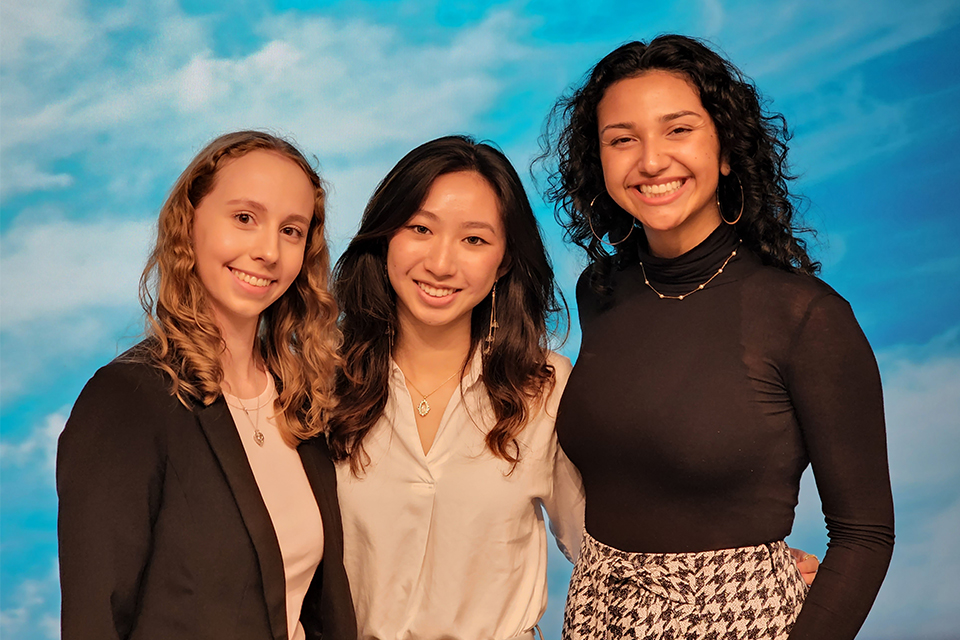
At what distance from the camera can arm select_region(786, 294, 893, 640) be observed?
1.75 meters

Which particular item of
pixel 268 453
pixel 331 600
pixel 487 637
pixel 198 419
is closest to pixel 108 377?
pixel 198 419

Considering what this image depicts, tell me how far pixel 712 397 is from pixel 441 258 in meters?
0.70

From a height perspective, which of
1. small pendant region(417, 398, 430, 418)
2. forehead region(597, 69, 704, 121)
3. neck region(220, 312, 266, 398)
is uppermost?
forehead region(597, 69, 704, 121)

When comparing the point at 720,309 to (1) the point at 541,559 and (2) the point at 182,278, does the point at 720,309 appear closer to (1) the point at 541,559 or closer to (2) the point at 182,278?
(1) the point at 541,559

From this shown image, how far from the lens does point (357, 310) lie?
232 centimetres

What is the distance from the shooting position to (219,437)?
5.73 feet

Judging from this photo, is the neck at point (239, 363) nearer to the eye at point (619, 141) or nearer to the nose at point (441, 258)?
the nose at point (441, 258)

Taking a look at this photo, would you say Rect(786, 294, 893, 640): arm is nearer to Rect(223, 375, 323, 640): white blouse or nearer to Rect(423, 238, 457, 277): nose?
Rect(423, 238, 457, 277): nose

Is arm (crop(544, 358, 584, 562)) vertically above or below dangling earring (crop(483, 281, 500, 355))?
below

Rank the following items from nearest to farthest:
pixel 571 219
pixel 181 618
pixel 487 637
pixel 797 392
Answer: pixel 181 618 < pixel 797 392 < pixel 487 637 < pixel 571 219

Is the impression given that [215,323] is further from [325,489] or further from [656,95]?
[656,95]

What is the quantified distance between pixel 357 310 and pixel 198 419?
0.66 meters

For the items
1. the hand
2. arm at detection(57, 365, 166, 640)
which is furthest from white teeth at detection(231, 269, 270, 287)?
the hand

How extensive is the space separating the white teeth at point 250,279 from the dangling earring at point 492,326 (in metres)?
0.64
